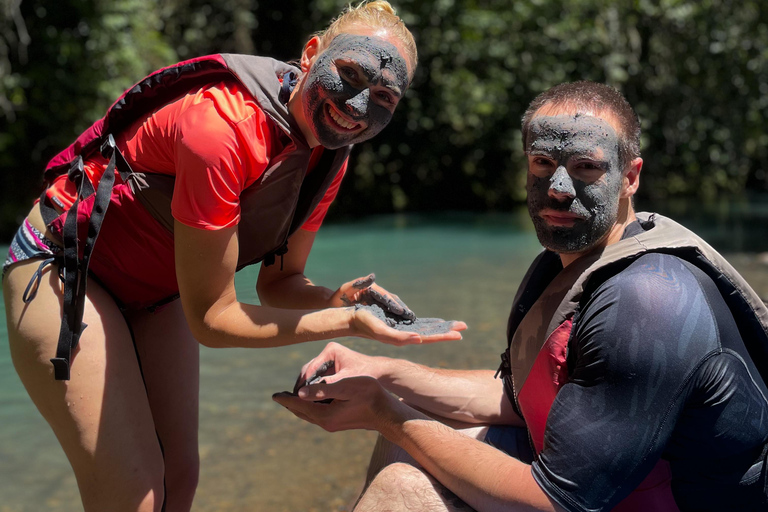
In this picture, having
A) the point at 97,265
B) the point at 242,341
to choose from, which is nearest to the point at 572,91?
the point at 242,341

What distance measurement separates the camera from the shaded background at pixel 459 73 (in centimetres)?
1133

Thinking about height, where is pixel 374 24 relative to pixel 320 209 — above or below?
above

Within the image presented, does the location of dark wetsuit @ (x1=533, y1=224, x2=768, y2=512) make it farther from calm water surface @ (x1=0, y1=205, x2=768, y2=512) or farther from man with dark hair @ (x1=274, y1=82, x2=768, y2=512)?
calm water surface @ (x1=0, y1=205, x2=768, y2=512)

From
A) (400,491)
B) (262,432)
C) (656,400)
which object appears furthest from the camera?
(262,432)

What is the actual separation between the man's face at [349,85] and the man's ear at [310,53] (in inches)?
2.7

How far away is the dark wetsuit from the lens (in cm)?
169

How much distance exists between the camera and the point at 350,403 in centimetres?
216

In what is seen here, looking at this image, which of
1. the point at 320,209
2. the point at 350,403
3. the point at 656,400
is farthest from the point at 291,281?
the point at 656,400

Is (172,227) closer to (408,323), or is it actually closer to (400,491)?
(408,323)

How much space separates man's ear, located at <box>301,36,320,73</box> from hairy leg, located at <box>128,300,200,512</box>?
0.88 m

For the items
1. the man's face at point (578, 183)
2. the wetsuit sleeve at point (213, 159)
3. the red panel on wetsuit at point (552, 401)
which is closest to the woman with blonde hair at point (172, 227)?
the wetsuit sleeve at point (213, 159)

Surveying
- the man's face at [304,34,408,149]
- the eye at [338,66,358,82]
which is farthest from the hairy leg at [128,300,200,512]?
the eye at [338,66,358,82]

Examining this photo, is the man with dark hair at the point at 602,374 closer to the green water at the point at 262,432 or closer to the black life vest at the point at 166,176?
the black life vest at the point at 166,176

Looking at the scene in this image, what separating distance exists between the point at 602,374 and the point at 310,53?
124cm
